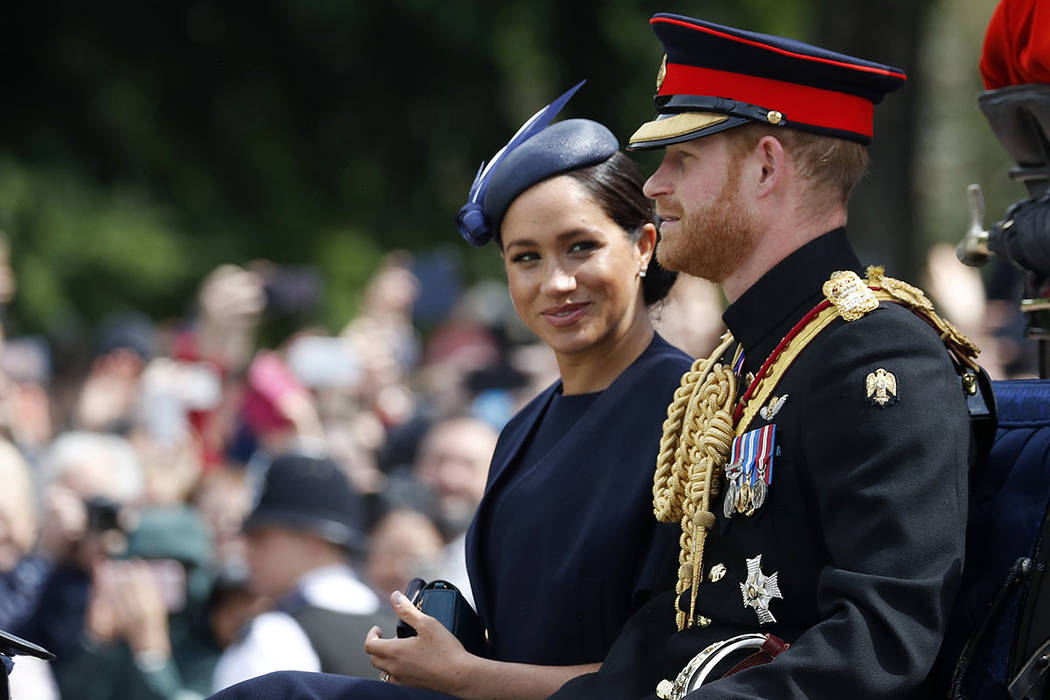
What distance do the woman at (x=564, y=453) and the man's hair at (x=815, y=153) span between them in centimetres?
67

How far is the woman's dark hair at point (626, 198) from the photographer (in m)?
3.73

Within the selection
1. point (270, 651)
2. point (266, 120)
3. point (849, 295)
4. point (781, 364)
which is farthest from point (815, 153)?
point (266, 120)

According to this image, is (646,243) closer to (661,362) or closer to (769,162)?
(661,362)

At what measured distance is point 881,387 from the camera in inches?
108

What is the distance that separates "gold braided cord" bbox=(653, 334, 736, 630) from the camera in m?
3.05

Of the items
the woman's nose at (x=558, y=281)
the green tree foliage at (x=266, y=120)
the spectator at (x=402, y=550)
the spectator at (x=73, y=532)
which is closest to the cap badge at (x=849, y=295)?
the woman's nose at (x=558, y=281)

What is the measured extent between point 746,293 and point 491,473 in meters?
0.96

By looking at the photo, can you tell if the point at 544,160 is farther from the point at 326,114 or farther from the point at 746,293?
the point at 326,114

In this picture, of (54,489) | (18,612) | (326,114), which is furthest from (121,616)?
(326,114)

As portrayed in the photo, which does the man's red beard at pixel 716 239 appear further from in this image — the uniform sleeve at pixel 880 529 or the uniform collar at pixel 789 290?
the uniform sleeve at pixel 880 529

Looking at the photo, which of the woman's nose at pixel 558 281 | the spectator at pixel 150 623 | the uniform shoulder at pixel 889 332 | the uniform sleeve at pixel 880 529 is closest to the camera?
the uniform sleeve at pixel 880 529

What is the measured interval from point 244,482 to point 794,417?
5.67 meters

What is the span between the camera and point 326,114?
46.1 ft

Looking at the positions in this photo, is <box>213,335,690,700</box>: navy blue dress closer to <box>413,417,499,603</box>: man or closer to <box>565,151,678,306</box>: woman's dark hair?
<box>565,151,678,306</box>: woman's dark hair
